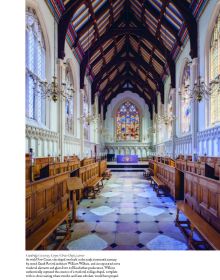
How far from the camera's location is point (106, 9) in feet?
32.3

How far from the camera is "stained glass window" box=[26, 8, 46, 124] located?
21.7 feet

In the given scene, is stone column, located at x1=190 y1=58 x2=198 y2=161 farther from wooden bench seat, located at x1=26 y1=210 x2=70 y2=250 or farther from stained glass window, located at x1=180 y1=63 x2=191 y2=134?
wooden bench seat, located at x1=26 y1=210 x2=70 y2=250

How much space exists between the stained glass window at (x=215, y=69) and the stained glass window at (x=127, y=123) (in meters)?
Result: 15.9

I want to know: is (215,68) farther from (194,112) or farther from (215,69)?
(194,112)

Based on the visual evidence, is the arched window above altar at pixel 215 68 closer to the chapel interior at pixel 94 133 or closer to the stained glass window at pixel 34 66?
the chapel interior at pixel 94 133

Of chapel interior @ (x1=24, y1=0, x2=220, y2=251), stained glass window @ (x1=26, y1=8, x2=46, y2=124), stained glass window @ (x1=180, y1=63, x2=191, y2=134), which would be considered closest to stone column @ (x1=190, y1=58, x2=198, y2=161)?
chapel interior @ (x1=24, y1=0, x2=220, y2=251)

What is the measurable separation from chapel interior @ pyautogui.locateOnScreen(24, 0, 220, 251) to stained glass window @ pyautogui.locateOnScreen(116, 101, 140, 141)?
6.76 metres

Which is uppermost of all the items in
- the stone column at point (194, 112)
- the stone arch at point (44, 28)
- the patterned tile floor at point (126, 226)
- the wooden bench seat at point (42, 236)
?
the stone arch at point (44, 28)

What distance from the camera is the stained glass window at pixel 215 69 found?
23.6 feet

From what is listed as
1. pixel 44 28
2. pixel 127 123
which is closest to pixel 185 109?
pixel 44 28

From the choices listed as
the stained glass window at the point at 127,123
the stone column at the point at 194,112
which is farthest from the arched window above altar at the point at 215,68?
the stained glass window at the point at 127,123

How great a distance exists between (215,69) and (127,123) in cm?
1640
